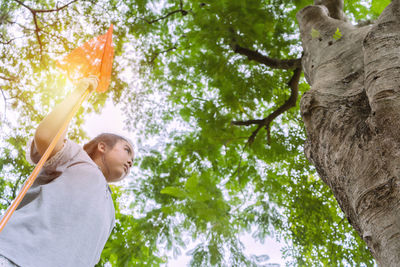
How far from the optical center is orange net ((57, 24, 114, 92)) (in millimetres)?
2551

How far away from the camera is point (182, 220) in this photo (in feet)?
19.2

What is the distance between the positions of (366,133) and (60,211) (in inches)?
59.8

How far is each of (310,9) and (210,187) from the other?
9.84 feet

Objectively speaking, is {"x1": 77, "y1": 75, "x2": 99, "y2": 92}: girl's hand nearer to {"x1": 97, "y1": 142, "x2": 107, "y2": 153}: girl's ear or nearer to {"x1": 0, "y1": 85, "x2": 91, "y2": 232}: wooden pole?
{"x1": 0, "y1": 85, "x2": 91, "y2": 232}: wooden pole

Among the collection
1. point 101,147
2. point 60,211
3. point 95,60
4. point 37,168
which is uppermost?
point 95,60

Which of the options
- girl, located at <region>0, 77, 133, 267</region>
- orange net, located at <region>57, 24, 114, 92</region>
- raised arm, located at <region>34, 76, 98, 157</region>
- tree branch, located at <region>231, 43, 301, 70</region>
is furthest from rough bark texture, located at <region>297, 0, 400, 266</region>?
tree branch, located at <region>231, 43, 301, 70</region>

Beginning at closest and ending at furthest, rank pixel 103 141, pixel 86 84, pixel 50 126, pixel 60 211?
pixel 60 211 < pixel 50 126 < pixel 86 84 < pixel 103 141

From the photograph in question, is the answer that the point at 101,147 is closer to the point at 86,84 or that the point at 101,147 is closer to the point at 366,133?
the point at 86,84

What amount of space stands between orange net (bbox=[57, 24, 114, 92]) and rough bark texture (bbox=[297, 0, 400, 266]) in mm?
1636

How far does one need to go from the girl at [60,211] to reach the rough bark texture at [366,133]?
1.27 m

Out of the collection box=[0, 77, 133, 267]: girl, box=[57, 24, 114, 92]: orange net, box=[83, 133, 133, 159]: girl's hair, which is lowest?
box=[0, 77, 133, 267]: girl

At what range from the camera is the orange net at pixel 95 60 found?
2551mm

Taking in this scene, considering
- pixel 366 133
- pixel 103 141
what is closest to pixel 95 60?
pixel 103 141

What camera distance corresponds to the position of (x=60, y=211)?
1.54m
